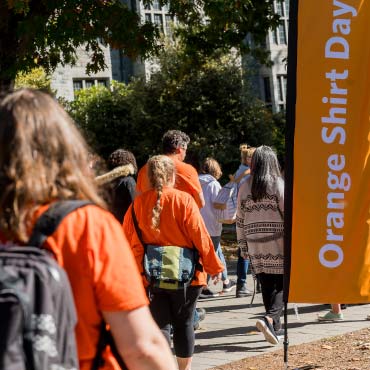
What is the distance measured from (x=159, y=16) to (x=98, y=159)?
35755 millimetres

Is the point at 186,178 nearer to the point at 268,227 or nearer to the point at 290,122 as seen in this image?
the point at 268,227

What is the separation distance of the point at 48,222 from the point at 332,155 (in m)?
3.98

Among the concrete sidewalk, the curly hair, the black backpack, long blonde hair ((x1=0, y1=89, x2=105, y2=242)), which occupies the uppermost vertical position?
long blonde hair ((x1=0, y1=89, x2=105, y2=242))

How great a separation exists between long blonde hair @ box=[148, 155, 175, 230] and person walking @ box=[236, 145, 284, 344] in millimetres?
1863

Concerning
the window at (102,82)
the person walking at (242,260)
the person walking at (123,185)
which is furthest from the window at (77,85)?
the person walking at (123,185)

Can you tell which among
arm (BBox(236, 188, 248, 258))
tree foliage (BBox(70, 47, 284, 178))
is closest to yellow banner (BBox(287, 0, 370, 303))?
arm (BBox(236, 188, 248, 258))

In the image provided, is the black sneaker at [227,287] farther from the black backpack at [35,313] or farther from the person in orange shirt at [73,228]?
the black backpack at [35,313]

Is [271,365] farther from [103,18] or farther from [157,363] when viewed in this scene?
[103,18]

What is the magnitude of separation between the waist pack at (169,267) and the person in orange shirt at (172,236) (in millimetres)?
59

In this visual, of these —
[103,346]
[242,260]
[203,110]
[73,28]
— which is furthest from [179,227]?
[203,110]

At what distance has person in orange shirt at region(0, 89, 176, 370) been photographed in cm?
254

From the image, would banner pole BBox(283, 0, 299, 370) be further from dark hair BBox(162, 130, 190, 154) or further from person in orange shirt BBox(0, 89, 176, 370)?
person in orange shirt BBox(0, 89, 176, 370)

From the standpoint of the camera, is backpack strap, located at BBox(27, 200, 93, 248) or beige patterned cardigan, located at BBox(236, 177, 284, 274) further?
beige patterned cardigan, located at BBox(236, 177, 284, 274)

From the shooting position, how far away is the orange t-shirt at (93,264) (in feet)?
8.35
